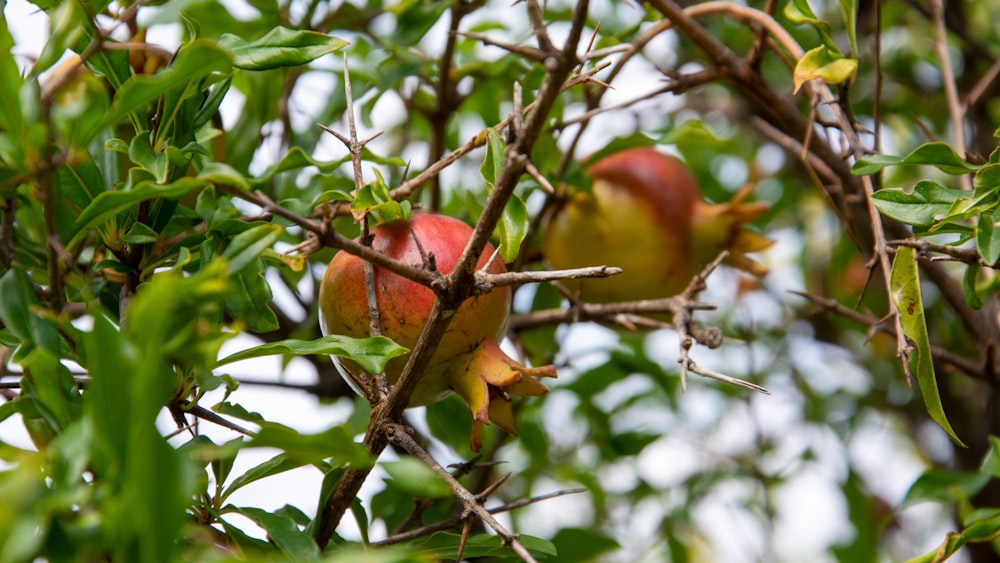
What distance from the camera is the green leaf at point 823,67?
929mm

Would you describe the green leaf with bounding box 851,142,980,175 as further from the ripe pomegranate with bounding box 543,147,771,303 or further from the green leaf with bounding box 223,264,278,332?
the green leaf with bounding box 223,264,278,332

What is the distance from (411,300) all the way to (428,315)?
21mm

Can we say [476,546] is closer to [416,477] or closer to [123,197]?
[416,477]

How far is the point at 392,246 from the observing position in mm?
840

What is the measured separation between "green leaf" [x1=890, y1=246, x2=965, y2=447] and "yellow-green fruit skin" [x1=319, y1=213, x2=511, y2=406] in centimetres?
34

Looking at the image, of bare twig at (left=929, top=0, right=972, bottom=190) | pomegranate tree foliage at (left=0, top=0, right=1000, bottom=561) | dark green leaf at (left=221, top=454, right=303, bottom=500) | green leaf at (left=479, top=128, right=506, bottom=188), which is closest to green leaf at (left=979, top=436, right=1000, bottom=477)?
pomegranate tree foliage at (left=0, top=0, right=1000, bottom=561)

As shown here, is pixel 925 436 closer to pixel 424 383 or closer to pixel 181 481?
pixel 424 383

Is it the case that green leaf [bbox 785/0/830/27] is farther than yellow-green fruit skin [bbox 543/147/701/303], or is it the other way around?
yellow-green fruit skin [bbox 543/147/701/303]

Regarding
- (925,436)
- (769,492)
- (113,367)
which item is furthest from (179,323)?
(925,436)

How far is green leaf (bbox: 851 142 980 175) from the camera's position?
2.67 ft

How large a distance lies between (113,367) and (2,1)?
1.14ft

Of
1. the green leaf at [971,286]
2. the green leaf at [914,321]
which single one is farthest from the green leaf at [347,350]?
the green leaf at [971,286]

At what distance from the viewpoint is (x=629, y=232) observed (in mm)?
1240

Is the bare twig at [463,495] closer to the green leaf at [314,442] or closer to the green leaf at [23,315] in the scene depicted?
the green leaf at [314,442]
